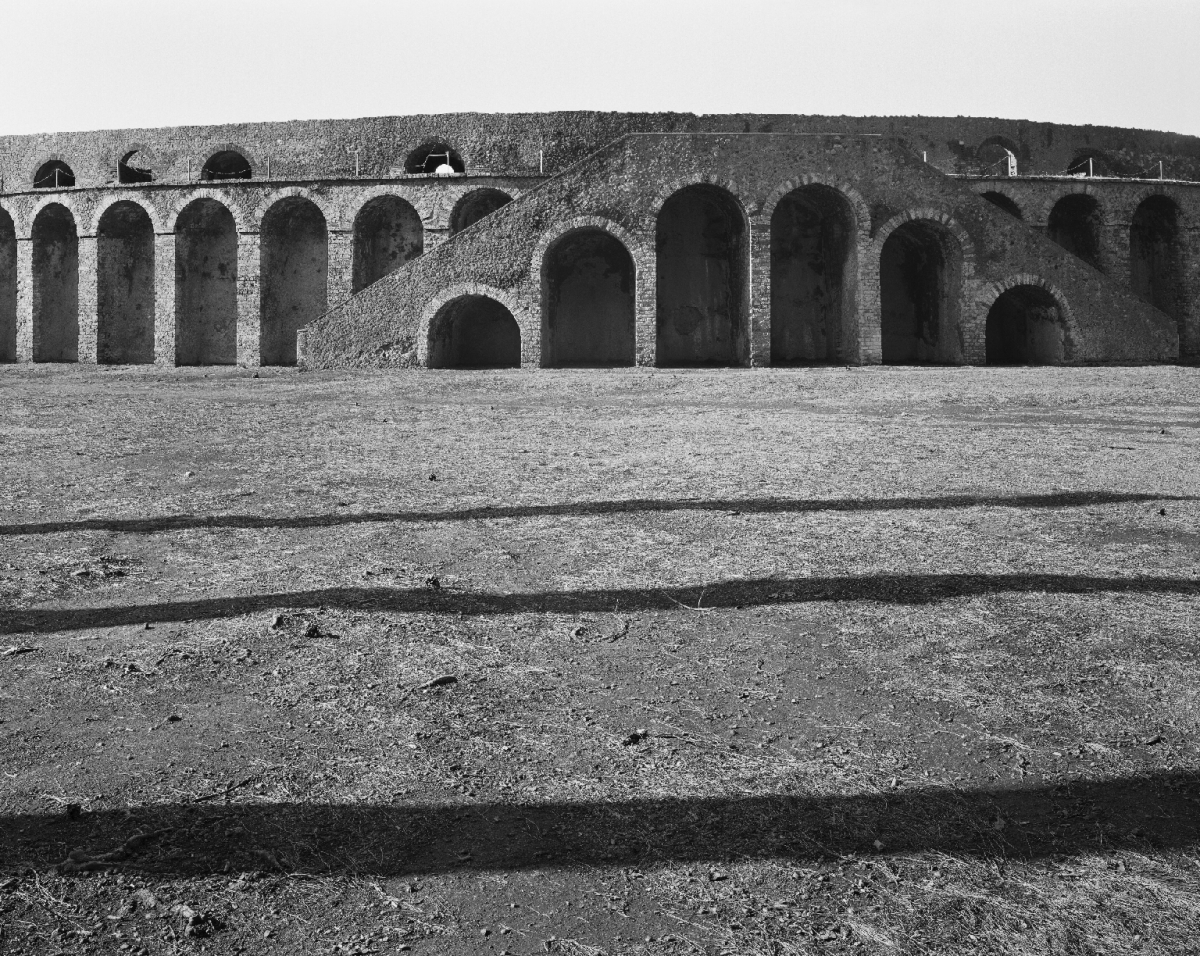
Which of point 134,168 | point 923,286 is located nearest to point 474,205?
point 134,168

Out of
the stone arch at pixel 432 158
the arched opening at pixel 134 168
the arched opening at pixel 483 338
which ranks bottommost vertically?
the arched opening at pixel 483 338

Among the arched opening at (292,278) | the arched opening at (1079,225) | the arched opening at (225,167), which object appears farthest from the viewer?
the arched opening at (225,167)

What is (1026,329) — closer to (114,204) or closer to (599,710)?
(599,710)

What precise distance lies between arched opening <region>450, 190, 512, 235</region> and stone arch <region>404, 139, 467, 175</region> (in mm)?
916

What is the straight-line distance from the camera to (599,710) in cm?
Result: 346

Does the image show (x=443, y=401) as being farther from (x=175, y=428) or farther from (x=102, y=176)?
(x=102, y=176)

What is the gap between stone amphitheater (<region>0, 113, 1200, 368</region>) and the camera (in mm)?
18812

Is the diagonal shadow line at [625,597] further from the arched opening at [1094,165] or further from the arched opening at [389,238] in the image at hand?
the arched opening at [1094,165]

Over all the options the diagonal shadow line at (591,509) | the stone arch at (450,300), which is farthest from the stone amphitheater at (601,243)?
the diagonal shadow line at (591,509)

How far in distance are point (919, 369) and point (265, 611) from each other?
1541 cm

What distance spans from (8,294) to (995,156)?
25.6m

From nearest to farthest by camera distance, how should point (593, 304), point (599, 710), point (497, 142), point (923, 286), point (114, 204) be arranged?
point (599, 710) → point (923, 286) → point (593, 304) → point (497, 142) → point (114, 204)

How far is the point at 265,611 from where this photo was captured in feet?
14.5

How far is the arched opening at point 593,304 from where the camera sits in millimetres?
22125
